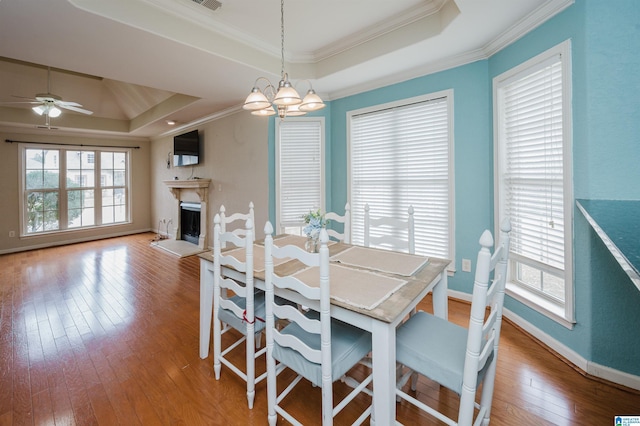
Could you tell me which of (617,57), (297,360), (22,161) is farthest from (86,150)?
(617,57)

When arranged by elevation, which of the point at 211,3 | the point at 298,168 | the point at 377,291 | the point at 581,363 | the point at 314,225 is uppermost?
the point at 211,3

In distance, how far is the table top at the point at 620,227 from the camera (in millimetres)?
1087

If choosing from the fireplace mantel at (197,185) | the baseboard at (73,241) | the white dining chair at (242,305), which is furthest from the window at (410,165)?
the baseboard at (73,241)

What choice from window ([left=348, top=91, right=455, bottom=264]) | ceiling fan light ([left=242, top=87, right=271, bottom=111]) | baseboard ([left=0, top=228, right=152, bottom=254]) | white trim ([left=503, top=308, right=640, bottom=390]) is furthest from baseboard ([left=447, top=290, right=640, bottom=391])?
baseboard ([left=0, top=228, right=152, bottom=254])

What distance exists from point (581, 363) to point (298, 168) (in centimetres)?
340

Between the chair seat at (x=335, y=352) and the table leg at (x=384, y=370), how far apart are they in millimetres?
171

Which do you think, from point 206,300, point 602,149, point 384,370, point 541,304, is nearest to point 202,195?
point 206,300

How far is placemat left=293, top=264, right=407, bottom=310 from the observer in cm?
135

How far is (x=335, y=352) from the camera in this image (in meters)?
1.37

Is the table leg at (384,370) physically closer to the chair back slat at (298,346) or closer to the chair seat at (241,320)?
the chair back slat at (298,346)

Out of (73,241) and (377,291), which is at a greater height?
(377,291)

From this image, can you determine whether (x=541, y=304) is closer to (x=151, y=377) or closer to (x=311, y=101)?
(x=311, y=101)

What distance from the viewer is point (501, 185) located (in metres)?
2.57

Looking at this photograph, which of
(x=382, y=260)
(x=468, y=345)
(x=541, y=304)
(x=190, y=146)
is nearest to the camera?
(x=468, y=345)
